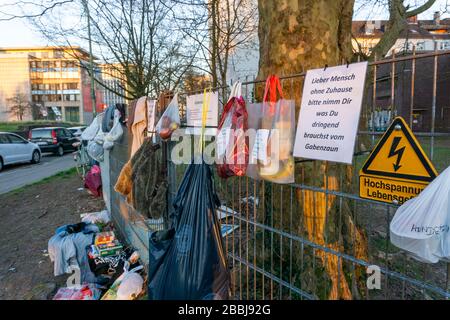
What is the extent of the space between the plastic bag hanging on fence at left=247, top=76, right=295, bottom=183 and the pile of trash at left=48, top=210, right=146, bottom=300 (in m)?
2.07

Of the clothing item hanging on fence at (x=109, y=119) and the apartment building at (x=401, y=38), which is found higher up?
the apartment building at (x=401, y=38)

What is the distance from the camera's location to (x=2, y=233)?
577 cm

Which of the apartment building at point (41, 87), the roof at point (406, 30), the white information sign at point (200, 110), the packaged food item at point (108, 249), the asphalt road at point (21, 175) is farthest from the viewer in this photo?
the apartment building at point (41, 87)

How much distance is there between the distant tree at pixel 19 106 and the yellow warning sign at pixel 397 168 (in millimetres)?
70500

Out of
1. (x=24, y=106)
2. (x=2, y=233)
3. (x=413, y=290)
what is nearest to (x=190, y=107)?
(x=413, y=290)

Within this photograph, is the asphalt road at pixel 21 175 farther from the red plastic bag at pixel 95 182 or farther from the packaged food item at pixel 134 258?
the packaged food item at pixel 134 258

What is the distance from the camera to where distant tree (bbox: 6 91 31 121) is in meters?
61.4

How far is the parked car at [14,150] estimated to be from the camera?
1416 cm

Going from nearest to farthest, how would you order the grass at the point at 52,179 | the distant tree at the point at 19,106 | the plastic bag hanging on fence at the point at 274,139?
1. the plastic bag hanging on fence at the point at 274,139
2. the grass at the point at 52,179
3. the distant tree at the point at 19,106

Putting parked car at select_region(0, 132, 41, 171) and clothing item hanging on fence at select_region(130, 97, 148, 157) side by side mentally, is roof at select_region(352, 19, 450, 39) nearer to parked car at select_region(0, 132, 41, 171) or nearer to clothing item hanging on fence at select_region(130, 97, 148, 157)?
clothing item hanging on fence at select_region(130, 97, 148, 157)

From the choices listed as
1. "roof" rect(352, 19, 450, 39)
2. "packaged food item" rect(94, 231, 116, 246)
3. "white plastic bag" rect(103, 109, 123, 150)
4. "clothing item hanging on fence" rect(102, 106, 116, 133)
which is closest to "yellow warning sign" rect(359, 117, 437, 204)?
"packaged food item" rect(94, 231, 116, 246)

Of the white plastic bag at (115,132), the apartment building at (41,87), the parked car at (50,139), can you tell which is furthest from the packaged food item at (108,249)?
the apartment building at (41,87)

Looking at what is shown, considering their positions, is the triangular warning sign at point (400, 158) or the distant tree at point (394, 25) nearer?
the triangular warning sign at point (400, 158)

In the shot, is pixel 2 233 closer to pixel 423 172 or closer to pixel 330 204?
pixel 330 204
